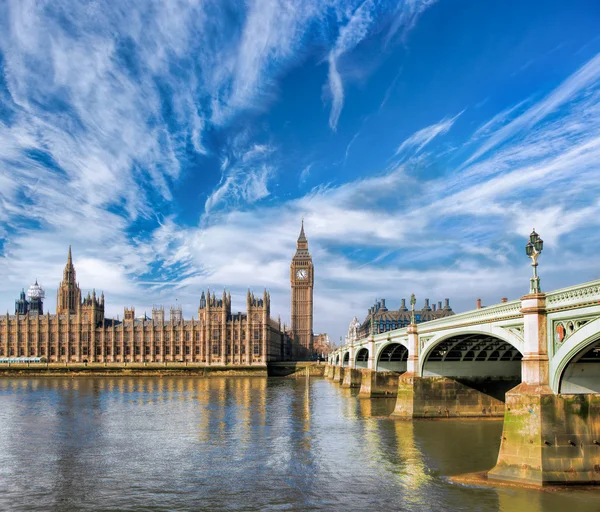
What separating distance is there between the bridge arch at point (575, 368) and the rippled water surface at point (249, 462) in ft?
13.6

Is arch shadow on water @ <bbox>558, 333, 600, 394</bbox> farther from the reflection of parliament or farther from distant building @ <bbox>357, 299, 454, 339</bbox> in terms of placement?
distant building @ <bbox>357, 299, 454, 339</bbox>

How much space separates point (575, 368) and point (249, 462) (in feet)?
55.0

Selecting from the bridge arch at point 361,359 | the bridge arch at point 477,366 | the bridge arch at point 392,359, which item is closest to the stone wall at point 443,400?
the bridge arch at point 477,366

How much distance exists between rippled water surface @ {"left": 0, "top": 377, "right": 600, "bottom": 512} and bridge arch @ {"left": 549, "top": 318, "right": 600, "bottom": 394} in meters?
4.15

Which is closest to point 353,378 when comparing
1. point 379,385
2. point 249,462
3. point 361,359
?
point 361,359

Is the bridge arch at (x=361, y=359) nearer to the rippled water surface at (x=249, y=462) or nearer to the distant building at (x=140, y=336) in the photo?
the rippled water surface at (x=249, y=462)

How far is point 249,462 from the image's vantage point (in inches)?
1222

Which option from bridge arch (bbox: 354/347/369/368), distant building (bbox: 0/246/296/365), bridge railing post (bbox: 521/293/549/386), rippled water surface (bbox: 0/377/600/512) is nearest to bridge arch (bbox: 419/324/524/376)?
bridge railing post (bbox: 521/293/549/386)

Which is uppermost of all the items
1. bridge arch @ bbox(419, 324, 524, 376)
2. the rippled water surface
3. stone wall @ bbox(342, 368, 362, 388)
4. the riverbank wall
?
bridge arch @ bbox(419, 324, 524, 376)

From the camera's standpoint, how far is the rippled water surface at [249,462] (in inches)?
919

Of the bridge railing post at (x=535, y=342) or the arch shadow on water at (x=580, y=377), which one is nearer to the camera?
the arch shadow on water at (x=580, y=377)

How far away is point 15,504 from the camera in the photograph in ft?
76.6

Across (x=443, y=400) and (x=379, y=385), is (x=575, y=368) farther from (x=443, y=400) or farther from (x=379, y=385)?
(x=379, y=385)

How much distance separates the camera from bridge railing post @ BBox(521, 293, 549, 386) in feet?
81.6
